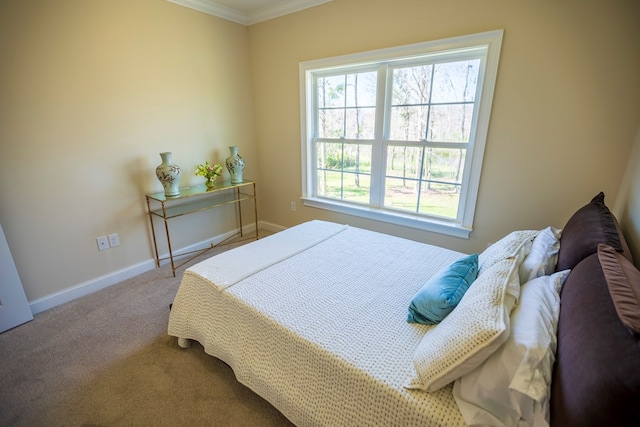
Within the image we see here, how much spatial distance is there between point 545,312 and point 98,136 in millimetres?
3098

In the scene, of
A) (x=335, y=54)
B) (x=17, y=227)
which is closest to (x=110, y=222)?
(x=17, y=227)

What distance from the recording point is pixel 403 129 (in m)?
2.66

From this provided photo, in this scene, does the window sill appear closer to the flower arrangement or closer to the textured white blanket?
the textured white blanket

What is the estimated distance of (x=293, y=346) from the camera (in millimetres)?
1242

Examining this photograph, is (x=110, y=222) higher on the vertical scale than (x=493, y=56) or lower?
lower

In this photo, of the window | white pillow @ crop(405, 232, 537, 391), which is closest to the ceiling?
the window

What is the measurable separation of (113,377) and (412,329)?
5.62ft

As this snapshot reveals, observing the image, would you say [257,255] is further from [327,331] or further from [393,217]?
[393,217]

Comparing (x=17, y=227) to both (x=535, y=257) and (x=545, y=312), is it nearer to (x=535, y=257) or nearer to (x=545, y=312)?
(x=545, y=312)

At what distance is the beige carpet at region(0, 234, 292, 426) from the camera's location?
1429mm

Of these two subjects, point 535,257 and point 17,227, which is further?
point 17,227

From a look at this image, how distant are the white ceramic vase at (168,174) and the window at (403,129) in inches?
54.5

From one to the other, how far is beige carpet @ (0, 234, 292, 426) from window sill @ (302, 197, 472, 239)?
6.21 feet

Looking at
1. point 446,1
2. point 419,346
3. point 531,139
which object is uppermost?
point 446,1
